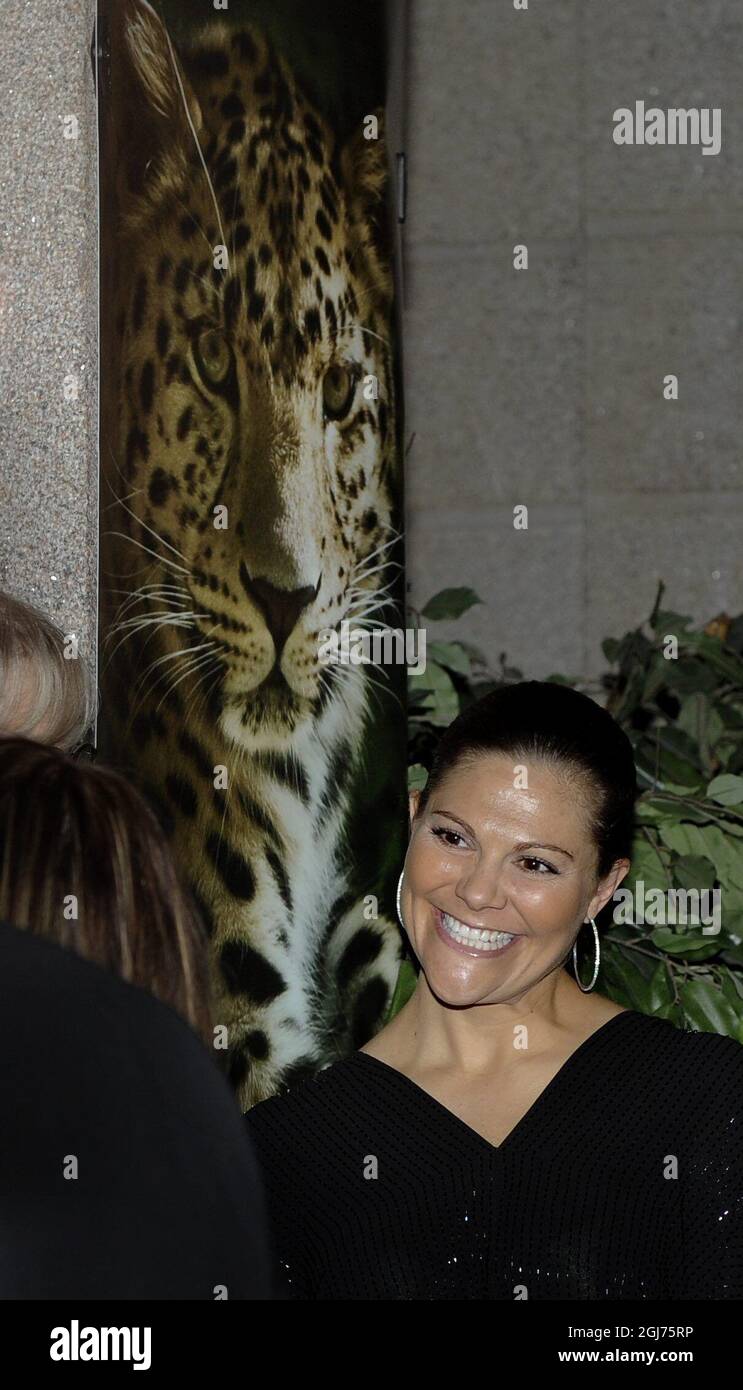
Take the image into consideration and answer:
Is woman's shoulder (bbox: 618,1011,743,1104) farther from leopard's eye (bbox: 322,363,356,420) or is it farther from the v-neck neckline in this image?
leopard's eye (bbox: 322,363,356,420)

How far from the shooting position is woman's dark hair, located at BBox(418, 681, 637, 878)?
76.4 inches

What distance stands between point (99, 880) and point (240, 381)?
1.05 m

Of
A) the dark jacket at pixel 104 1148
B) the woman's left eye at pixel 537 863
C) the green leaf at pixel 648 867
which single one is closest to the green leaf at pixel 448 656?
the green leaf at pixel 648 867

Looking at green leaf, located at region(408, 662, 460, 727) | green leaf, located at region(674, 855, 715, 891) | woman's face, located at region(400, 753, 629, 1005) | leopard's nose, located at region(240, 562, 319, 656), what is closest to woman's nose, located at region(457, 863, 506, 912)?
woman's face, located at region(400, 753, 629, 1005)

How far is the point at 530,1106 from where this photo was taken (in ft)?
6.21

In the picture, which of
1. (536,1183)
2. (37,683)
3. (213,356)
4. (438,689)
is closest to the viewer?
(37,683)

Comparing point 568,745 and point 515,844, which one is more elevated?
point 568,745

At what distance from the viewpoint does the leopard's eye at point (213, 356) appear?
204cm

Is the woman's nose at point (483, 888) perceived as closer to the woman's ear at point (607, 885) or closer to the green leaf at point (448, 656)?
the woman's ear at point (607, 885)

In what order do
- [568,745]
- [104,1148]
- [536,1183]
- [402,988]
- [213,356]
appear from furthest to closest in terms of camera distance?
1. [402,988]
2. [213,356]
3. [568,745]
4. [536,1183]
5. [104,1148]

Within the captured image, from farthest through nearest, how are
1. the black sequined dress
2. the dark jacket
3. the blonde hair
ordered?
the black sequined dress < the blonde hair < the dark jacket

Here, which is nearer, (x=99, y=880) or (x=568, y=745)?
(x=99, y=880)

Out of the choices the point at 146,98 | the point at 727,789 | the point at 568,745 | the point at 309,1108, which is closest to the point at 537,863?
the point at 568,745

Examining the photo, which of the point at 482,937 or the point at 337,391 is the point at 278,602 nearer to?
the point at 337,391
